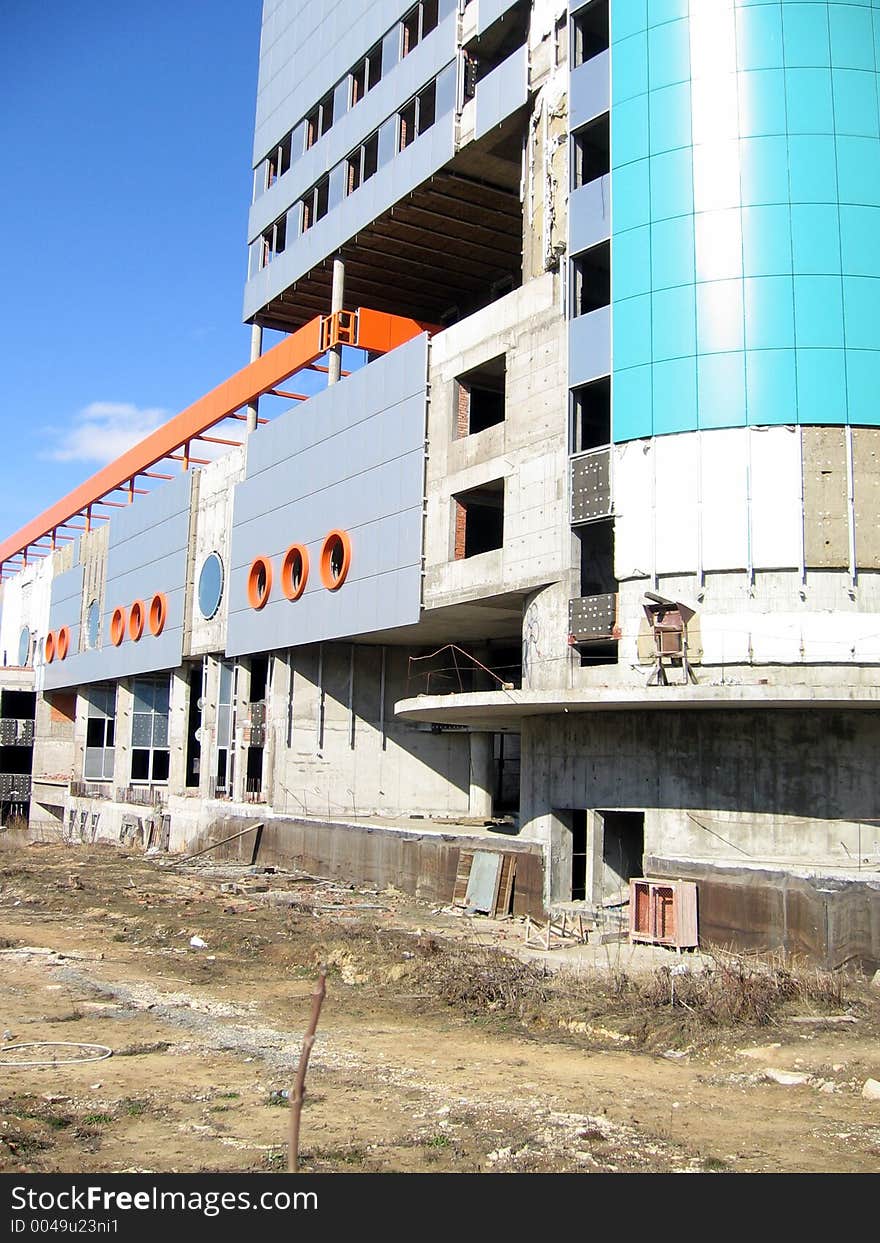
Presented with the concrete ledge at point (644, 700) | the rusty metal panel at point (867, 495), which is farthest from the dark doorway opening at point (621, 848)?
the rusty metal panel at point (867, 495)

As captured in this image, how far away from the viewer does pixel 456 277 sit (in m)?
40.7

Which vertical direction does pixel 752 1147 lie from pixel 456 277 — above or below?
below

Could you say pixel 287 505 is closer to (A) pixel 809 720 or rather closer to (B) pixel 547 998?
(A) pixel 809 720

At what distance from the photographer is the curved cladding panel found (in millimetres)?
23078

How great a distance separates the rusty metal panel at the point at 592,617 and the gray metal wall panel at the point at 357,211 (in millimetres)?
15398

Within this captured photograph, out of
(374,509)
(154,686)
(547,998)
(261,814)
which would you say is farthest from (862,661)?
(154,686)

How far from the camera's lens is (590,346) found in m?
25.9

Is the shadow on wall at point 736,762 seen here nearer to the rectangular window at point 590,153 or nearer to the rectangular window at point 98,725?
the rectangular window at point 590,153

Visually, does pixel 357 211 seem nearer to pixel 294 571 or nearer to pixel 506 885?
pixel 294 571

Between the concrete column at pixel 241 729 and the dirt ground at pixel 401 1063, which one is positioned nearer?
the dirt ground at pixel 401 1063

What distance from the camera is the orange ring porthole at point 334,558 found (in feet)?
115

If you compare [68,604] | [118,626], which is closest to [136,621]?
[118,626]

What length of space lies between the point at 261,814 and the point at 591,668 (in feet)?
56.7

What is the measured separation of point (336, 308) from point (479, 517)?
29.8 feet
